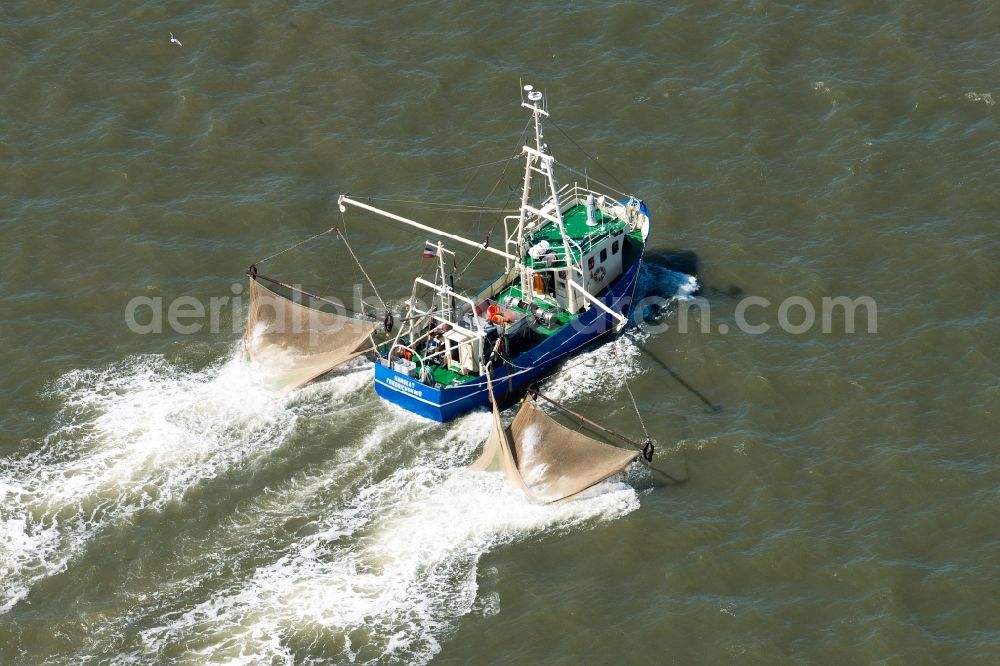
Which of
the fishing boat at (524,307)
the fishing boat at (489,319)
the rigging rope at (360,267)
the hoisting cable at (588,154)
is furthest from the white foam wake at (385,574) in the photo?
the hoisting cable at (588,154)

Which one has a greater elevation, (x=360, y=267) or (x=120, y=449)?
(x=360, y=267)

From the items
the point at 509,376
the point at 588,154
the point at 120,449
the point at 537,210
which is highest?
the point at 588,154

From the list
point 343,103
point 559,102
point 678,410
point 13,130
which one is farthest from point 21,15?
point 678,410

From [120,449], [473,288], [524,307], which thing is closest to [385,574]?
[120,449]

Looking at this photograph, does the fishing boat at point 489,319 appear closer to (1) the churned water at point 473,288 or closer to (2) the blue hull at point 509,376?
(2) the blue hull at point 509,376

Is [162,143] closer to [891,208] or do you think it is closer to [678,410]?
[678,410]

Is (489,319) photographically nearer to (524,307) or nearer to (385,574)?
(524,307)
